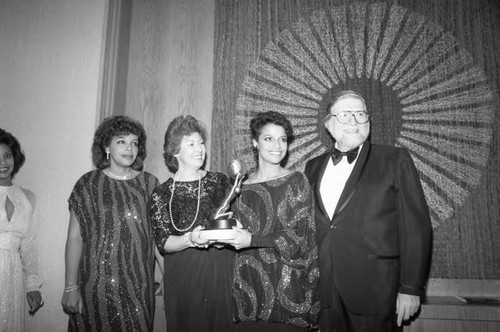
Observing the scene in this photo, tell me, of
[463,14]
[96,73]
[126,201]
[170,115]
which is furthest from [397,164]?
[96,73]

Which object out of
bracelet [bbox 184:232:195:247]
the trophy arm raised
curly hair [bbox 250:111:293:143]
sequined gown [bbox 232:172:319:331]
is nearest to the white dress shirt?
sequined gown [bbox 232:172:319:331]

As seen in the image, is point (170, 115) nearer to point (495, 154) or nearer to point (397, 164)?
point (397, 164)

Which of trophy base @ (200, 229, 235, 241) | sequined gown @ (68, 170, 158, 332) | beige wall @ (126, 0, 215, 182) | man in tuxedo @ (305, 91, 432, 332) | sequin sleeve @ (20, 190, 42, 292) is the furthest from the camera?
beige wall @ (126, 0, 215, 182)

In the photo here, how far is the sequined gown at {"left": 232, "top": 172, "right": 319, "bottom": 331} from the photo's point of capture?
1.63 meters

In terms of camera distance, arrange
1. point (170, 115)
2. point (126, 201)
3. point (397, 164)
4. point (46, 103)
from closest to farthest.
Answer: point (397, 164), point (126, 201), point (46, 103), point (170, 115)

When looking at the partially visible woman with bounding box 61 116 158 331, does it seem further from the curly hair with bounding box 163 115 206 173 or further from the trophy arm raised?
the trophy arm raised

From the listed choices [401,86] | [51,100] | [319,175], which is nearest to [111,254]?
[319,175]

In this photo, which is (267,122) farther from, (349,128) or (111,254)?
(111,254)

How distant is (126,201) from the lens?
2.10 meters

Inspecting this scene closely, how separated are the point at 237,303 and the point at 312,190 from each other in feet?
2.39

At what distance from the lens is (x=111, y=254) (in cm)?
203

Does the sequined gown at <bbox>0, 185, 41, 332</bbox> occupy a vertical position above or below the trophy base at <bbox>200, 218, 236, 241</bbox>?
below

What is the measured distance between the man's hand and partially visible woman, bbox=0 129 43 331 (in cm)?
239

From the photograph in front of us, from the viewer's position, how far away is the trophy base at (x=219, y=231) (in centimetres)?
155
